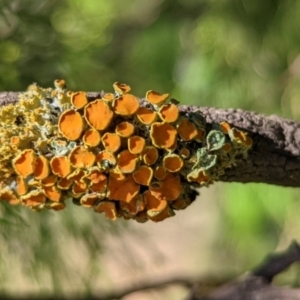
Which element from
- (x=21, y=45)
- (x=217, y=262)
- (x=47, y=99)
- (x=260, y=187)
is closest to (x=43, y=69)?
(x=21, y=45)

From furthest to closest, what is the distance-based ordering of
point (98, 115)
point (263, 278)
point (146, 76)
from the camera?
1. point (146, 76)
2. point (263, 278)
3. point (98, 115)

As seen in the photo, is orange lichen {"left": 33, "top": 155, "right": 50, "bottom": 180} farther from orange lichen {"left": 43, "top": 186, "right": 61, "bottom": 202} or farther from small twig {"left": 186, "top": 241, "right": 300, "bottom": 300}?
small twig {"left": 186, "top": 241, "right": 300, "bottom": 300}

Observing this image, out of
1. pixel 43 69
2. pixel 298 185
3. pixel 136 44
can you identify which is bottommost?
pixel 298 185

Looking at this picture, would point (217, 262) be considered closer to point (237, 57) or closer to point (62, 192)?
point (237, 57)

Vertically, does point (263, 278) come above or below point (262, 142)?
below

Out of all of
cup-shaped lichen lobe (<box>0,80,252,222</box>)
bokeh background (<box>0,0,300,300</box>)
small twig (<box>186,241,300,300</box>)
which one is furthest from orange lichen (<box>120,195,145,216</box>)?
bokeh background (<box>0,0,300,300</box>)

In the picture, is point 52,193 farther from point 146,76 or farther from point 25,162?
point 146,76

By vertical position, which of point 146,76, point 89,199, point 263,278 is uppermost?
point 146,76

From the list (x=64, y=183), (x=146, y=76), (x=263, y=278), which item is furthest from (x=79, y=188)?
(x=146, y=76)
